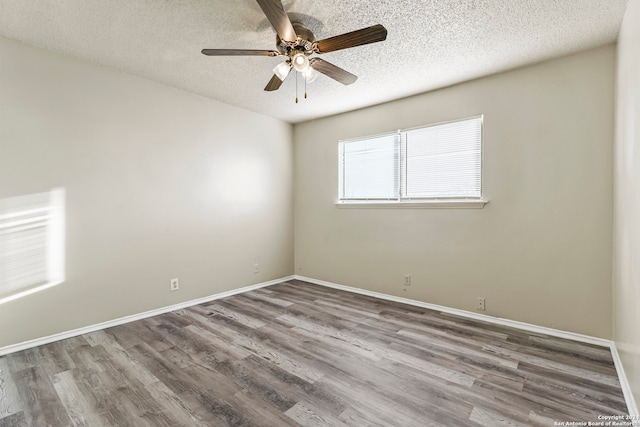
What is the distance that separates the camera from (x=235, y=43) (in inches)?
98.6

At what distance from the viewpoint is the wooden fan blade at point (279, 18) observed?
1642 mm

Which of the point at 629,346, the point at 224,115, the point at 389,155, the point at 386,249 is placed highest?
the point at 224,115

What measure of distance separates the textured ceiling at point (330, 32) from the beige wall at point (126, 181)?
0.33m

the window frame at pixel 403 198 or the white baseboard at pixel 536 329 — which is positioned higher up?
the window frame at pixel 403 198

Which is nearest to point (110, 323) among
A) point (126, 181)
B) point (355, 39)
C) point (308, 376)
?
point (126, 181)

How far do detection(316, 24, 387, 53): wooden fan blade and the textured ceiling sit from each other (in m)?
0.27

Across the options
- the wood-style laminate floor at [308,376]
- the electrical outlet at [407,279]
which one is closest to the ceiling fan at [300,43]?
the wood-style laminate floor at [308,376]

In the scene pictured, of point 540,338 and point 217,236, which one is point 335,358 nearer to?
point 540,338

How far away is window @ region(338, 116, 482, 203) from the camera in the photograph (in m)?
3.27

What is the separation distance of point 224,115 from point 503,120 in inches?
131

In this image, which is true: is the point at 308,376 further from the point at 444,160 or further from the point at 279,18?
the point at 444,160

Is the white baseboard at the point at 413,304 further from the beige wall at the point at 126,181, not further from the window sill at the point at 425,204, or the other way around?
the window sill at the point at 425,204

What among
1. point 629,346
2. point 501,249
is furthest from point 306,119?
point 629,346

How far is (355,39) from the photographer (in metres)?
1.94
